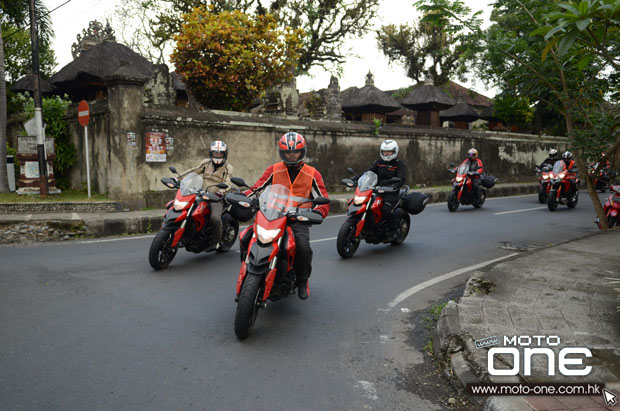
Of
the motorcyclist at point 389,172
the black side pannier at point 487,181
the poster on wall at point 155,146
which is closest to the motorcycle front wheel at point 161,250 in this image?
the motorcyclist at point 389,172

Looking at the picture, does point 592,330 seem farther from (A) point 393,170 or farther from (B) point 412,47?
(B) point 412,47

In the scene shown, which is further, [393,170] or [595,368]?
[393,170]

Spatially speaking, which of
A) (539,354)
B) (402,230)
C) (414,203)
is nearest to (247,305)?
(539,354)

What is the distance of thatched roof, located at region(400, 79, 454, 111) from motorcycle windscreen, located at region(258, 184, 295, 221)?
23975mm

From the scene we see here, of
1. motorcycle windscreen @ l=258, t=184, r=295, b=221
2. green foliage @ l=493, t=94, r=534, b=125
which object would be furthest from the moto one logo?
green foliage @ l=493, t=94, r=534, b=125

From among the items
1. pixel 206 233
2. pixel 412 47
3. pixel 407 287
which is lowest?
pixel 407 287

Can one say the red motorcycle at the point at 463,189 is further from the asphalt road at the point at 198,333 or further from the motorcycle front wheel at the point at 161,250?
the motorcycle front wheel at the point at 161,250

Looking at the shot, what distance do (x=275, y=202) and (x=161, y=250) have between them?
2.57m

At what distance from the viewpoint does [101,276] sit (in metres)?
6.23

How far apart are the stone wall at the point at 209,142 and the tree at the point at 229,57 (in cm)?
127

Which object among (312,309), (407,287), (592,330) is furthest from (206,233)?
(592,330)

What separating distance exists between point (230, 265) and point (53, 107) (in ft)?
31.9

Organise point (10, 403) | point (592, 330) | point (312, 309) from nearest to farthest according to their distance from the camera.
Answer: point (10, 403), point (592, 330), point (312, 309)

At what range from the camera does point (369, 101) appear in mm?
26375
